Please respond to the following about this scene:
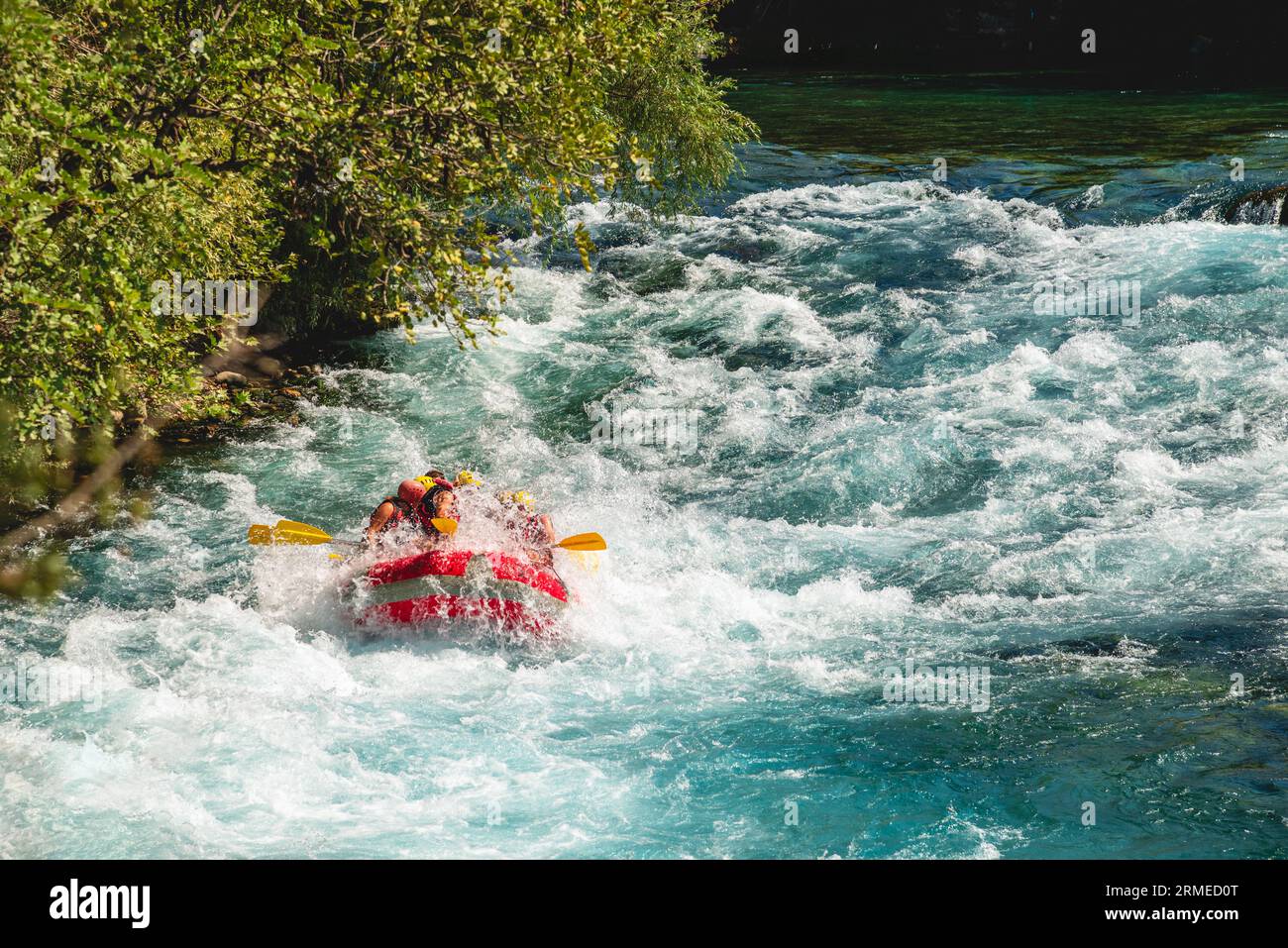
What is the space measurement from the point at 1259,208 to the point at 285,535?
659 inches

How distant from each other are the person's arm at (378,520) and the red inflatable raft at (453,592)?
0.64 m

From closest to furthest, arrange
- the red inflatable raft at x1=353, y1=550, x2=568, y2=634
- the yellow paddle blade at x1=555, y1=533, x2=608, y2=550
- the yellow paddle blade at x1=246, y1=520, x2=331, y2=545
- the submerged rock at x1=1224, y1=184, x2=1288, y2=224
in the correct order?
the red inflatable raft at x1=353, y1=550, x2=568, y2=634, the yellow paddle blade at x1=246, y1=520, x2=331, y2=545, the yellow paddle blade at x1=555, y1=533, x2=608, y2=550, the submerged rock at x1=1224, y1=184, x2=1288, y2=224

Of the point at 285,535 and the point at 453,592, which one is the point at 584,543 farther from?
the point at 285,535

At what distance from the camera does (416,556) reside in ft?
33.6

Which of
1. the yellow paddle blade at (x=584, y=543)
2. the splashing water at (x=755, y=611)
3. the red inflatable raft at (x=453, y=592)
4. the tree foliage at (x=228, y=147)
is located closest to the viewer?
the tree foliage at (x=228, y=147)

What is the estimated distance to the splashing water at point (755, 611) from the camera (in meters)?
7.77

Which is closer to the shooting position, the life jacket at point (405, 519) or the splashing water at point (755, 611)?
the splashing water at point (755, 611)

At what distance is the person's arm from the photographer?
Result: 1086 centimetres

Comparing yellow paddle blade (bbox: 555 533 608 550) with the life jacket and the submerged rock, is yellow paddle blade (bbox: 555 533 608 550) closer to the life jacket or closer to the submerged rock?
the life jacket

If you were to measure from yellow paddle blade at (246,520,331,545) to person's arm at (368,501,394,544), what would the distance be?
1.19ft

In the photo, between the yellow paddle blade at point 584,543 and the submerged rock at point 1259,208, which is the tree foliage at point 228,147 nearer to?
the yellow paddle blade at point 584,543

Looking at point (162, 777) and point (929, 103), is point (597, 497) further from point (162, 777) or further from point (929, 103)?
point (929, 103)

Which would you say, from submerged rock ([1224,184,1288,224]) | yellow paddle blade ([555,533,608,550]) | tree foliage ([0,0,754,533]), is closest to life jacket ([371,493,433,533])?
yellow paddle blade ([555,533,608,550])

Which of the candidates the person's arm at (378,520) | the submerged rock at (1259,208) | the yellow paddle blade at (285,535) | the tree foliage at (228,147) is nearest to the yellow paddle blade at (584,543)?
the person's arm at (378,520)
